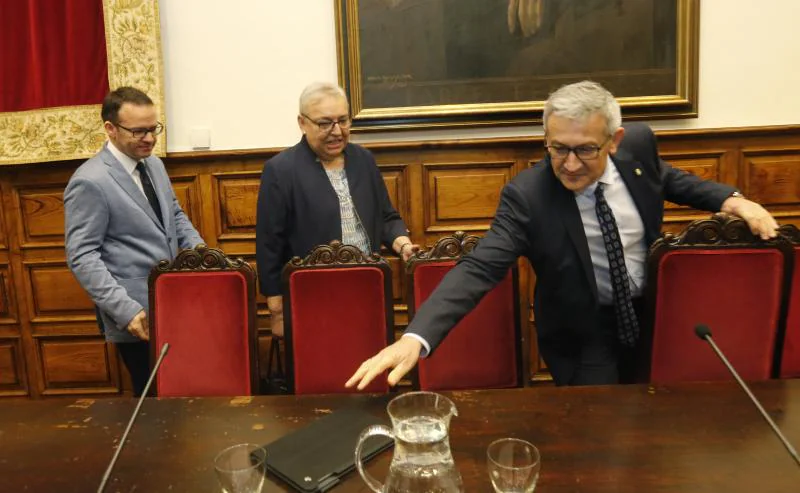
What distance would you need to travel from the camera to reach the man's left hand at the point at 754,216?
6.54 ft

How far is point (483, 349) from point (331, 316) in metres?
0.50

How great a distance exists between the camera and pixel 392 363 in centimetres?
154

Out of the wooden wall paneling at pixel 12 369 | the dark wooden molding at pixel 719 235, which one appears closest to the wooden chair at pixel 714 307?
the dark wooden molding at pixel 719 235

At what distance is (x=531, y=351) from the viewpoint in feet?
11.6

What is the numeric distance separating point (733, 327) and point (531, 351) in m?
1.55

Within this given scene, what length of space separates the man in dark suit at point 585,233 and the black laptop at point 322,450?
0.38 meters

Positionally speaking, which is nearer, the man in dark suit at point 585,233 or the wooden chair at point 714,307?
the man in dark suit at point 585,233

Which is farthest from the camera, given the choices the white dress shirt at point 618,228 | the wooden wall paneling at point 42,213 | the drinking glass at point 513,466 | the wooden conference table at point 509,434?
the wooden wall paneling at point 42,213

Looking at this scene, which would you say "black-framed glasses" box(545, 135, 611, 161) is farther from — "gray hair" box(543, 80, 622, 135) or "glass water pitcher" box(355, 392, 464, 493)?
"glass water pitcher" box(355, 392, 464, 493)

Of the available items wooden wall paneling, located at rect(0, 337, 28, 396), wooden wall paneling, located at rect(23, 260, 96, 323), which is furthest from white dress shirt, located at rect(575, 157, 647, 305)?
wooden wall paneling, located at rect(0, 337, 28, 396)

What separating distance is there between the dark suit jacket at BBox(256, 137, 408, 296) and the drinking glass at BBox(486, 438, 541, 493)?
1.55 m

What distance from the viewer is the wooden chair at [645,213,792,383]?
2.05 meters

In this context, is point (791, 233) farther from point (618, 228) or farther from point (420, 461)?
point (420, 461)

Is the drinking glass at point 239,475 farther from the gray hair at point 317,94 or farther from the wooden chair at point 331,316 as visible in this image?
the gray hair at point 317,94
